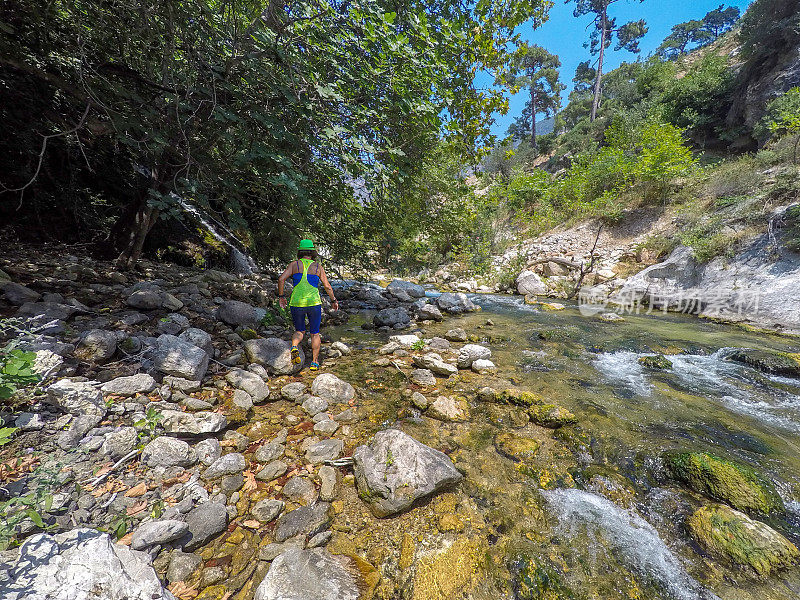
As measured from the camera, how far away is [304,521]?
196 cm

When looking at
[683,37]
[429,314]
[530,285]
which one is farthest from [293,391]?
[683,37]

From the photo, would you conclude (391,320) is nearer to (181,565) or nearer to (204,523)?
(204,523)

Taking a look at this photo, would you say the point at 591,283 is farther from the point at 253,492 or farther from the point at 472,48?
the point at 253,492

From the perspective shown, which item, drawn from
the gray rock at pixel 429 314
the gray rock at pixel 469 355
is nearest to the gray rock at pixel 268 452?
the gray rock at pixel 469 355

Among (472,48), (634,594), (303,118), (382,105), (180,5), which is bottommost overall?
(634,594)

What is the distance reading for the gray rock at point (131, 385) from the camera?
99.1 inches

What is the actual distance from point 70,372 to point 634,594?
4759 mm

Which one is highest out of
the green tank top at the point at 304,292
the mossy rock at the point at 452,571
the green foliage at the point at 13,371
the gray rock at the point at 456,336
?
the green tank top at the point at 304,292

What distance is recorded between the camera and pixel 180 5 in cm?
296

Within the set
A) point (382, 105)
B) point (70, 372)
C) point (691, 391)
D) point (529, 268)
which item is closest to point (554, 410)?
point (691, 391)

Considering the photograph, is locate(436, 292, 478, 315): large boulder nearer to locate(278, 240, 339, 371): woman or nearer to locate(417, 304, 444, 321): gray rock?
locate(417, 304, 444, 321): gray rock

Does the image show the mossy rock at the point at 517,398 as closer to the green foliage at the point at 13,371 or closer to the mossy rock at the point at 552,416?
the mossy rock at the point at 552,416

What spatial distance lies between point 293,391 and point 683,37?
73.0 meters

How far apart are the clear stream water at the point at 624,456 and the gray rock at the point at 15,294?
4408 millimetres
